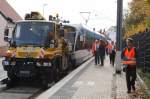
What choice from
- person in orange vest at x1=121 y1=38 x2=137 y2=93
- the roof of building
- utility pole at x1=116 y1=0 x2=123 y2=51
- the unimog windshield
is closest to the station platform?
person in orange vest at x1=121 y1=38 x2=137 y2=93

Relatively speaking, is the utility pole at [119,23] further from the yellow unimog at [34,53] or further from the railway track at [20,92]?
the railway track at [20,92]

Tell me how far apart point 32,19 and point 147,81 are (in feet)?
20.4

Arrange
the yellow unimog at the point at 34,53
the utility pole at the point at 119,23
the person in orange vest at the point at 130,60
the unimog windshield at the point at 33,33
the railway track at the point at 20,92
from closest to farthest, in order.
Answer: the person in orange vest at the point at 130,60, the railway track at the point at 20,92, the yellow unimog at the point at 34,53, the unimog windshield at the point at 33,33, the utility pole at the point at 119,23

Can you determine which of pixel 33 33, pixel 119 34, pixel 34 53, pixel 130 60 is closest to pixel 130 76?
pixel 130 60

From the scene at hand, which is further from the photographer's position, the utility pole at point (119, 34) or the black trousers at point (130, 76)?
the utility pole at point (119, 34)

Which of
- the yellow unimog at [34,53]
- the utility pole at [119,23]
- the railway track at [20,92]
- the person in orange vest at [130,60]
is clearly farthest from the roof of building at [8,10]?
the person in orange vest at [130,60]

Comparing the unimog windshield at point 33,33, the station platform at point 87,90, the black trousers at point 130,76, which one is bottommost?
the station platform at point 87,90

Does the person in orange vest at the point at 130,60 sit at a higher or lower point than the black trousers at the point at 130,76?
higher

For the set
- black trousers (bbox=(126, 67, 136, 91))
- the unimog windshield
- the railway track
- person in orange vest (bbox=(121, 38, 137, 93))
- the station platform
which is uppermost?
the unimog windshield

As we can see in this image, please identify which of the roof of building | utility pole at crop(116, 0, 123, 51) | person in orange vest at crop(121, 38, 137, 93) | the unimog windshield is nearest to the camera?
person in orange vest at crop(121, 38, 137, 93)

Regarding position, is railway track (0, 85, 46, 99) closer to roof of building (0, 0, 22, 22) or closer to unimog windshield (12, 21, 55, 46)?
unimog windshield (12, 21, 55, 46)

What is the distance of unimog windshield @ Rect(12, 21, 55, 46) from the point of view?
875 inches

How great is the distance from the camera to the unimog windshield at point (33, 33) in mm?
22219

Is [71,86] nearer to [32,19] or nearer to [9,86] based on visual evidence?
[9,86]
